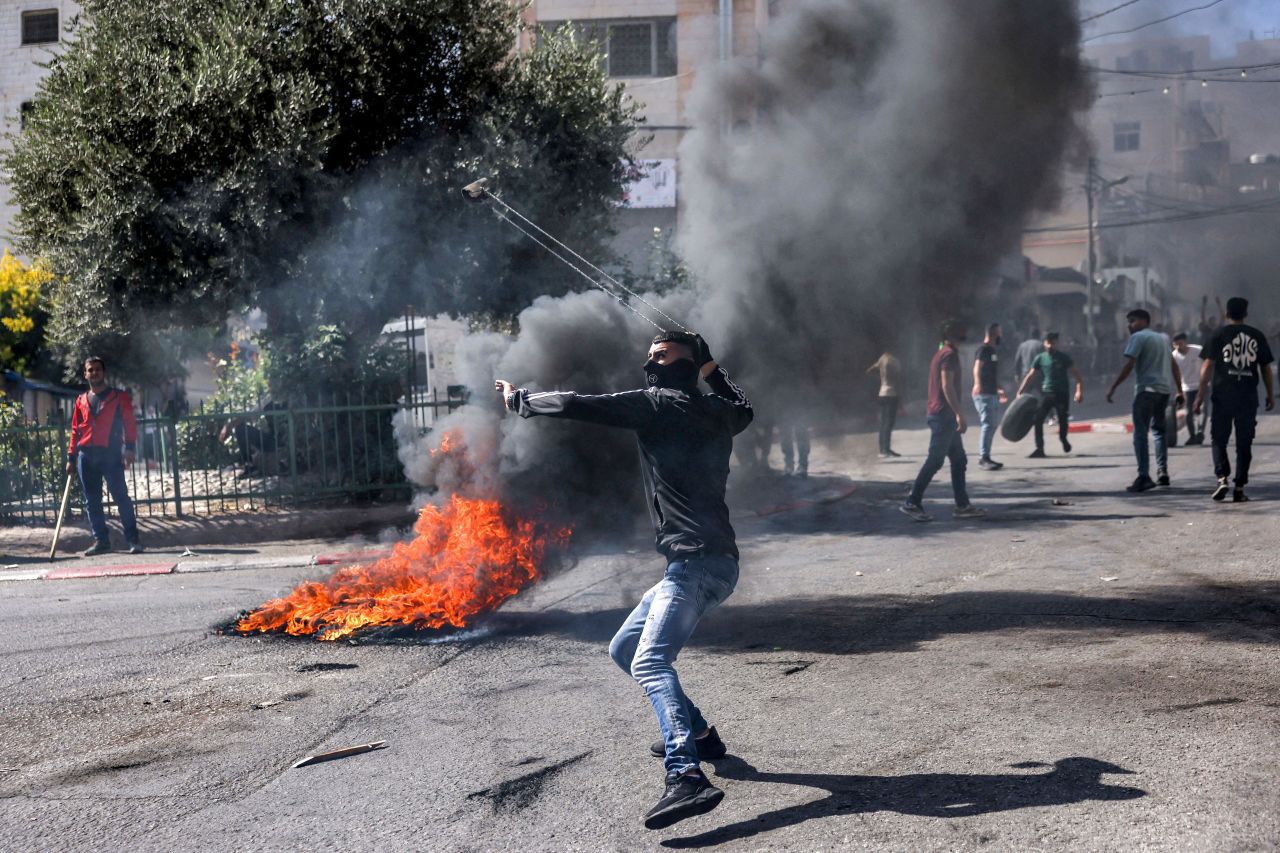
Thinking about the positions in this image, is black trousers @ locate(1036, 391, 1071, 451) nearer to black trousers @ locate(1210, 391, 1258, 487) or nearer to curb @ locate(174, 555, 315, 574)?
black trousers @ locate(1210, 391, 1258, 487)

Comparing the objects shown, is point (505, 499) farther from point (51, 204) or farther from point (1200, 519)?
point (51, 204)

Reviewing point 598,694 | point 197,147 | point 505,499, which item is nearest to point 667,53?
point 197,147

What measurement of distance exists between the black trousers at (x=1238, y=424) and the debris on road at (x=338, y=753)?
8.18 metres

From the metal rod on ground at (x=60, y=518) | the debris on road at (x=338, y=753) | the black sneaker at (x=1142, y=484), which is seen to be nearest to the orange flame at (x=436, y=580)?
the debris on road at (x=338, y=753)

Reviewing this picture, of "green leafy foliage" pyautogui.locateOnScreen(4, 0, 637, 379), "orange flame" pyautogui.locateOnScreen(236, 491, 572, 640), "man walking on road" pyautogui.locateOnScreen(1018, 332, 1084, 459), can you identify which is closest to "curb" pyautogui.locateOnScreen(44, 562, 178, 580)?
"green leafy foliage" pyautogui.locateOnScreen(4, 0, 637, 379)

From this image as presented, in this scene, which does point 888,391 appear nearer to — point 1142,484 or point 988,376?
point 988,376

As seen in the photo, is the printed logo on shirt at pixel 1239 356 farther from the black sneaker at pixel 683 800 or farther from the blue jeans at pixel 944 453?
the black sneaker at pixel 683 800

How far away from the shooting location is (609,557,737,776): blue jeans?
392 cm

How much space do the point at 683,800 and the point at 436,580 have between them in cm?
345

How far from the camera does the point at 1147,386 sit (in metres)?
11.6

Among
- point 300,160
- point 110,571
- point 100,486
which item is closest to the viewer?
point 110,571

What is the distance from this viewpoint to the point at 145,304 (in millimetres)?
12117

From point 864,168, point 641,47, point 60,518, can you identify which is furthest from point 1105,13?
point 641,47

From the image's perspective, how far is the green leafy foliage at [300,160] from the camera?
11375 millimetres
